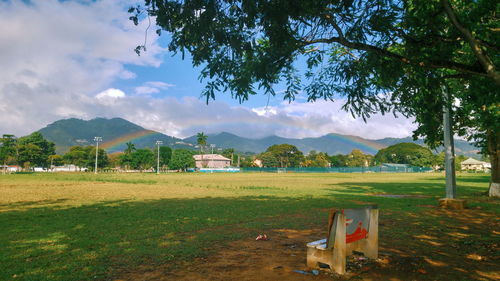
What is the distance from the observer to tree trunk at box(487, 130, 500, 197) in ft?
70.0

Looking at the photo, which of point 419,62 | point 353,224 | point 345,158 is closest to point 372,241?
point 353,224

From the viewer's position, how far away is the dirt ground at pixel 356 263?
559 cm

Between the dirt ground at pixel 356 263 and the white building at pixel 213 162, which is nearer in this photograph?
the dirt ground at pixel 356 263

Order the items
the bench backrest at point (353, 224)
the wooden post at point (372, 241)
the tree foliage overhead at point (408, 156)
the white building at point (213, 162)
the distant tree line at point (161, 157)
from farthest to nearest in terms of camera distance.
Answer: the white building at point (213, 162), the tree foliage overhead at point (408, 156), the distant tree line at point (161, 157), the wooden post at point (372, 241), the bench backrest at point (353, 224)

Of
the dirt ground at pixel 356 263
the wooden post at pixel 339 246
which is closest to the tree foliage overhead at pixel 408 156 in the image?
the dirt ground at pixel 356 263

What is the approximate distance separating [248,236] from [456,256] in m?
4.67

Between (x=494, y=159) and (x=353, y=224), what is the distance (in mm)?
20988

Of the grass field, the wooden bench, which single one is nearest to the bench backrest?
the wooden bench

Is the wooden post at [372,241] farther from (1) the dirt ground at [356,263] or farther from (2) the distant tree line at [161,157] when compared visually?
(2) the distant tree line at [161,157]

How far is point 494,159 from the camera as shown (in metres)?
21.9

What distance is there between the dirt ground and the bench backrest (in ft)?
1.77

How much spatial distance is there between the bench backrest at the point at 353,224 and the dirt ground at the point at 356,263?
1.77 feet

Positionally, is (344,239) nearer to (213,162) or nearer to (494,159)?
(494,159)

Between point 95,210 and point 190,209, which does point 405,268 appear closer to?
point 190,209
